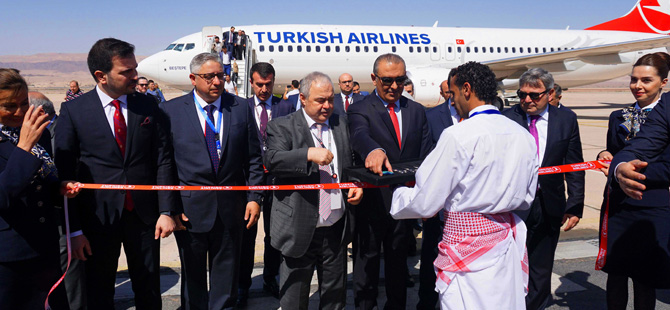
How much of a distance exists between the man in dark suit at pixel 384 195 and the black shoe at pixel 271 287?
976mm

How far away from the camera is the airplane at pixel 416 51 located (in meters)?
17.5

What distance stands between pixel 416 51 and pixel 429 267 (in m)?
16.9

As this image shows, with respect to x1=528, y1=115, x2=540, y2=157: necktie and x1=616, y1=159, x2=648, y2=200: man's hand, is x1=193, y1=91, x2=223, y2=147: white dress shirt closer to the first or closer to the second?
x1=528, y1=115, x2=540, y2=157: necktie

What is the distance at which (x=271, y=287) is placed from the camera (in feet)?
14.4

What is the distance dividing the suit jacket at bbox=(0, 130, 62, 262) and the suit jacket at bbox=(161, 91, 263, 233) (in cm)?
92

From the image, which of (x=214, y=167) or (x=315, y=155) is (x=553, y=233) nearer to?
(x=315, y=155)

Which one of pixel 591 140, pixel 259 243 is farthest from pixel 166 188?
pixel 591 140

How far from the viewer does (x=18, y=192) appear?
234cm

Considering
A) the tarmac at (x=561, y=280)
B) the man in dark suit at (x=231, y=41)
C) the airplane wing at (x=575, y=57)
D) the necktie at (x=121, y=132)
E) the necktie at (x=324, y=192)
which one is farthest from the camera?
the airplane wing at (x=575, y=57)

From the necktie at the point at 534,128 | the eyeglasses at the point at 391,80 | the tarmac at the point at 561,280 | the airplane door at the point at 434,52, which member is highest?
the airplane door at the point at 434,52

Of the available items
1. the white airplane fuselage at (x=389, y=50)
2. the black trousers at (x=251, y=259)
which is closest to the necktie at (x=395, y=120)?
the black trousers at (x=251, y=259)

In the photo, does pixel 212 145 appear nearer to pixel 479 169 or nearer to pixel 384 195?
pixel 384 195

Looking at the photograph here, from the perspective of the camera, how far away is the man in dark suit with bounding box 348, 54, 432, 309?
3.61 m

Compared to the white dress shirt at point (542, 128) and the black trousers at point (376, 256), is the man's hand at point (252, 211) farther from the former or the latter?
the white dress shirt at point (542, 128)
